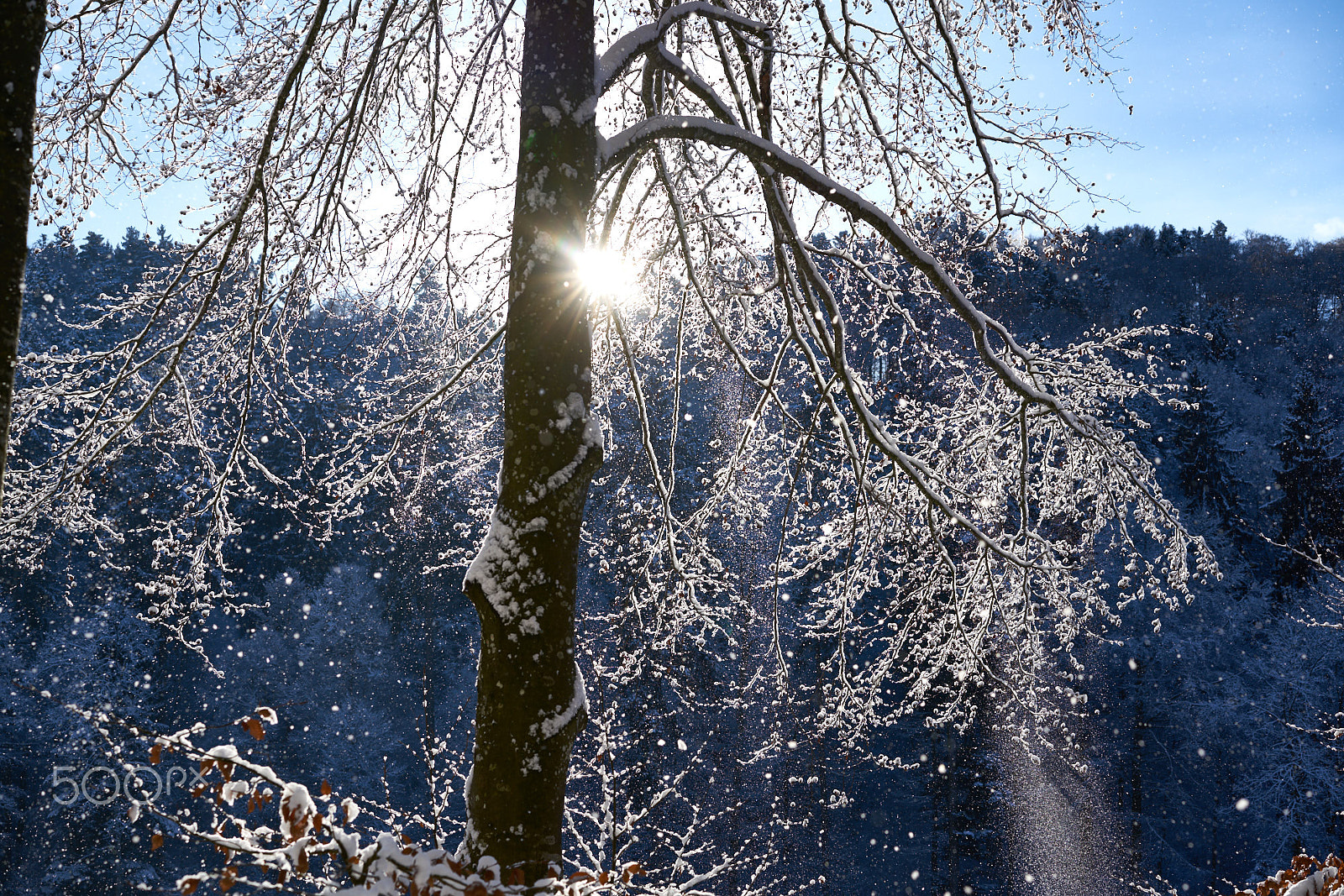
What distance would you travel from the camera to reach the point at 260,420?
26.2 m

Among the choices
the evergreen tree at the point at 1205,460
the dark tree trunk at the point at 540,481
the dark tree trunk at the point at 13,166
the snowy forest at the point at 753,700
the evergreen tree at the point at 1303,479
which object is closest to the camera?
the dark tree trunk at the point at 13,166

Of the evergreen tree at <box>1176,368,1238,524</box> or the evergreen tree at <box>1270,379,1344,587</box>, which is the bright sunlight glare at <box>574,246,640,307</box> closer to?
the evergreen tree at <box>1270,379,1344,587</box>

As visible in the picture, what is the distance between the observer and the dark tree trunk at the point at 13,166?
1.75m

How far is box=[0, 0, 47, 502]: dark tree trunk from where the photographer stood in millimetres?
1745

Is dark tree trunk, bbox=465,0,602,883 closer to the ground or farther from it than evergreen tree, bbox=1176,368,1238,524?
closer to the ground

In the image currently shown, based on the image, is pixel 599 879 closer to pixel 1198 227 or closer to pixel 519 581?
pixel 519 581

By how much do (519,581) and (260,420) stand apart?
27.3 m

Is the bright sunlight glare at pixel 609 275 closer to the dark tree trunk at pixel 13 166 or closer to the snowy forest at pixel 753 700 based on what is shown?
the dark tree trunk at pixel 13 166

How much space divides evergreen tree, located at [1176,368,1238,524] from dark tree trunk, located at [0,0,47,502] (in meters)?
27.3

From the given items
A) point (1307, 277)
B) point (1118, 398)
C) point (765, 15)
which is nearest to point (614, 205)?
point (765, 15)

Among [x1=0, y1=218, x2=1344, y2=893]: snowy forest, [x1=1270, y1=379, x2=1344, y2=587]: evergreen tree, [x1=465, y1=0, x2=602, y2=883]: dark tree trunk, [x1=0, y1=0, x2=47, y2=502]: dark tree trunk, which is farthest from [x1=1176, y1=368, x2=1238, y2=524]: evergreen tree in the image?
[x1=0, y1=0, x2=47, y2=502]: dark tree trunk

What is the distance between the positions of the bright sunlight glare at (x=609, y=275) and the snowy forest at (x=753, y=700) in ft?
29.1

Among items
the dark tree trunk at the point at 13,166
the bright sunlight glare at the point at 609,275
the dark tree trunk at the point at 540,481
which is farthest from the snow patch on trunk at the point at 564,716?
the dark tree trunk at the point at 13,166

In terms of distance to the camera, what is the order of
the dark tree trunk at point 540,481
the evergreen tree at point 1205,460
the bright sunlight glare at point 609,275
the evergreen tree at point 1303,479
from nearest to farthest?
the dark tree trunk at point 540,481, the bright sunlight glare at point 609,275, the evergreen tree at point 1303,479, the evergreen tree at point 1205,460
